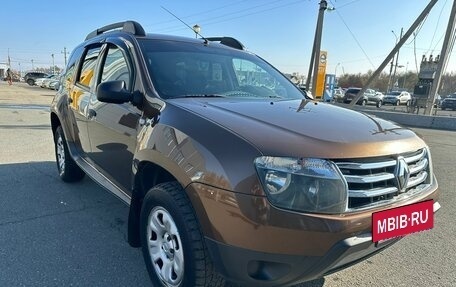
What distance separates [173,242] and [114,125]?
128 cm

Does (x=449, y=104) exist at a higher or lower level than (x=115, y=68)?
lower

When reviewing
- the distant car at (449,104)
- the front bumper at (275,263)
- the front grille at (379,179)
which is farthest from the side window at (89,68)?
the distant car at (449,104)

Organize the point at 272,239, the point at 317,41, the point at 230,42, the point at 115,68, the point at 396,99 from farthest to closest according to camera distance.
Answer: the point at 396,99, the point at 317,41, the point at 230,42, the point at 115,68, the point at 272,239

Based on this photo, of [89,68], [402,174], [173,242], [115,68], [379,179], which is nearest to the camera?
[379,179]

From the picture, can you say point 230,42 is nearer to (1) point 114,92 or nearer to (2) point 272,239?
(1) point 114,92

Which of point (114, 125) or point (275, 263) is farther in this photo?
point (114, 125)

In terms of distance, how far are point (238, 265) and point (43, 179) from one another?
13.6 feet

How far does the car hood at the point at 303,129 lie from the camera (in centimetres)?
188

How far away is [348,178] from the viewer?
187cm

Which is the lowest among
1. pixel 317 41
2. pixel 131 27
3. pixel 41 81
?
pixel 41 81

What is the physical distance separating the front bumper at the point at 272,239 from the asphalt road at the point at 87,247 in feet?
3.17

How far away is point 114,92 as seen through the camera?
2.64 metres

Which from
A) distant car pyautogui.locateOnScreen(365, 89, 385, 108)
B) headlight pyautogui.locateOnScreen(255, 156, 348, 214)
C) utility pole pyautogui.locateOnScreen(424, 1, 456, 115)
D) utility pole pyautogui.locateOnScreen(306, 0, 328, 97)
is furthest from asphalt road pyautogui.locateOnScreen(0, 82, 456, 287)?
distant car pyautogui.locateOnScreen(365, 89, 385, 108)

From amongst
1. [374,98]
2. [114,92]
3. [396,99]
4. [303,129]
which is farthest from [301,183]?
[396,99]
